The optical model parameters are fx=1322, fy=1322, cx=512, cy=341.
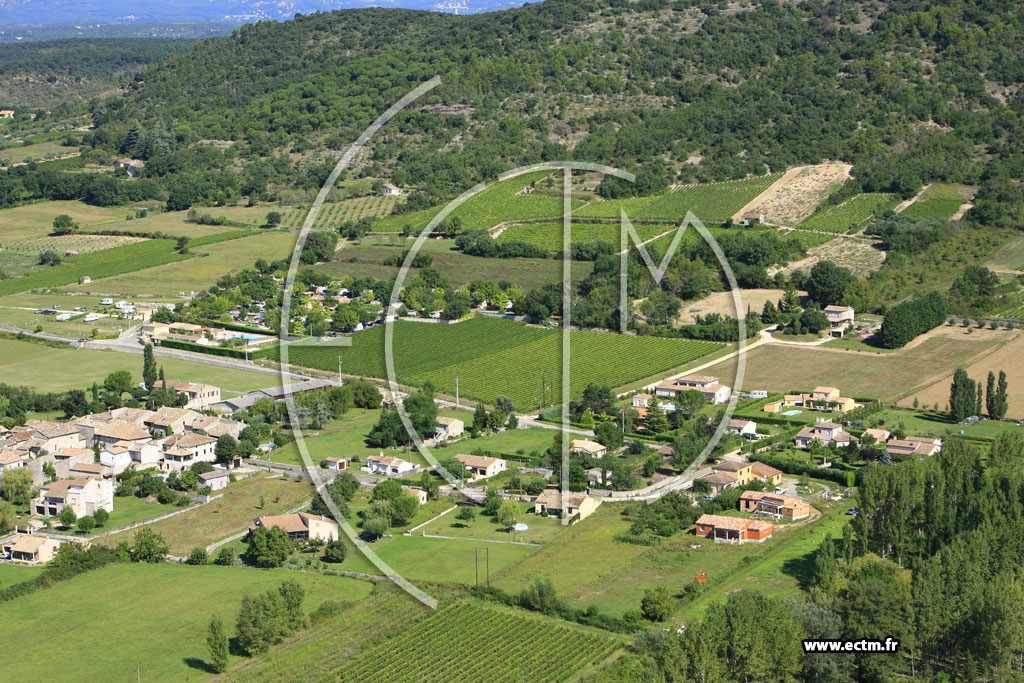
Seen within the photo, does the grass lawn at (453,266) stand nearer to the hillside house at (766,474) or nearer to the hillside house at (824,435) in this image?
the hillside house at (824,435)

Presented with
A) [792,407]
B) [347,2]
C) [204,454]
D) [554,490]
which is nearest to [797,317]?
[792,407]

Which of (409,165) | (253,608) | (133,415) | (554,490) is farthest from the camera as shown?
(409,165)

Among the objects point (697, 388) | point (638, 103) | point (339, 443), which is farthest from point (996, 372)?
point (638, 103)

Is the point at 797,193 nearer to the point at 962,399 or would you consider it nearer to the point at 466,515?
the point at 962,399

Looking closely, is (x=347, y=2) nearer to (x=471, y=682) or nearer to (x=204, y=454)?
(x=204, y=454)

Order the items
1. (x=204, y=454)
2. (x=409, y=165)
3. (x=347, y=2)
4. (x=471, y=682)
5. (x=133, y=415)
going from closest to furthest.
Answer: (x=471, y=682) < (x=204, y=454) < (x=133, y=415) < (x=409, y=165) < (x=347, y=2)

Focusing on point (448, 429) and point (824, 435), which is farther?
point (448, 429)

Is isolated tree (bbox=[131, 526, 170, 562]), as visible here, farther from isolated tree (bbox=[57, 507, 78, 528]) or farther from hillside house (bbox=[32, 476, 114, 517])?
hillside house (bbox=[32, 476, 114, 517])
